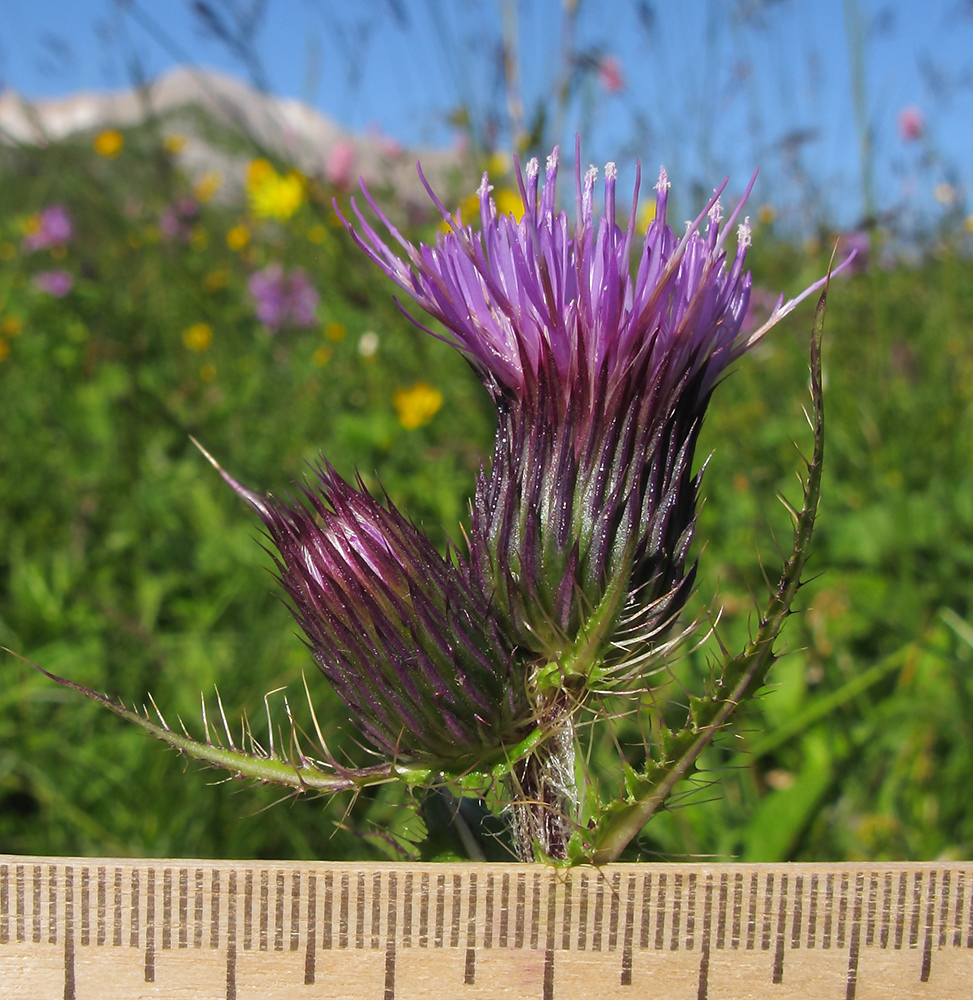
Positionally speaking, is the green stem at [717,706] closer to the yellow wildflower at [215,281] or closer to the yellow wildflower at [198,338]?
the yellow wildflower at [198,338]

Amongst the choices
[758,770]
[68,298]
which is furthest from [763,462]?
[68,298]

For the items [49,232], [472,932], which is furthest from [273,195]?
[472,932]

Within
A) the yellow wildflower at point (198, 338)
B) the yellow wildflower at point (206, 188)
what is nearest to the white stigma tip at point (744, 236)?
the yellow wildflower at point (198, 338)

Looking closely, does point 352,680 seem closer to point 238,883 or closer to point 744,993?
point 238,883

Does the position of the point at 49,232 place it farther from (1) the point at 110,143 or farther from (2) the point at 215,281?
(2) the point at 215,281

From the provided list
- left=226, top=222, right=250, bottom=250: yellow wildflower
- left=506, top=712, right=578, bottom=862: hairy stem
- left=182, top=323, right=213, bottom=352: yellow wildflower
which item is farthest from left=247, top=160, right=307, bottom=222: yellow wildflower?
left=506, top=712, right=578, bottom=862: hairy stem

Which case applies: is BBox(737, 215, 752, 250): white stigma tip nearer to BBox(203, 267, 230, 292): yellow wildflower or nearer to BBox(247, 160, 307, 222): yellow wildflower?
BBox(247, 160, 307, 222): yellow wildflower
